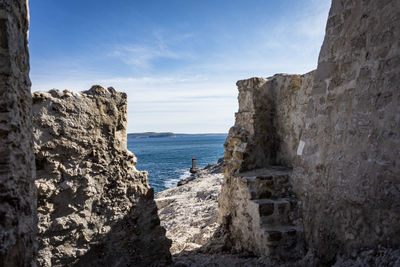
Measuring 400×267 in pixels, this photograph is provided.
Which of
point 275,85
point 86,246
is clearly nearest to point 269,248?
point 86,246

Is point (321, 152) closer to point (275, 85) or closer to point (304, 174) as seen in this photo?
point (304, 174)

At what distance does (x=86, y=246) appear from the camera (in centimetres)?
292

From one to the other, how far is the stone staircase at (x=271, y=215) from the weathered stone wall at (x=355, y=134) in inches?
22.2

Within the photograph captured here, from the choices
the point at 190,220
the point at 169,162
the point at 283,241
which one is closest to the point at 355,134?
the point at 283,241

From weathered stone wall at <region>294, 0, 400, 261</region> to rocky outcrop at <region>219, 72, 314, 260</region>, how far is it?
0.76 metres

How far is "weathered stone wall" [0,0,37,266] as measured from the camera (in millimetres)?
1372

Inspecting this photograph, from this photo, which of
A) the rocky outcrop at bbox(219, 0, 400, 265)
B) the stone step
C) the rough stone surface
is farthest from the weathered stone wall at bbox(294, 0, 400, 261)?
the rough stone surface

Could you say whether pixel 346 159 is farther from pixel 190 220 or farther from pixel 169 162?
pixel 169 162

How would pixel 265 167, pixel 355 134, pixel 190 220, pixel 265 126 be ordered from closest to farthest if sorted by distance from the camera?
pixel 355 134 < pixel 265 167 < pixel 265 126 < pixel 190 220

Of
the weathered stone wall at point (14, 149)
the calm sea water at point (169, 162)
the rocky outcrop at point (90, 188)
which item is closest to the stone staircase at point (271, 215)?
the rocky outcrop at point (90, 188)

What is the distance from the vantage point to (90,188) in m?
2.99

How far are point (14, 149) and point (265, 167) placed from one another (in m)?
4.41

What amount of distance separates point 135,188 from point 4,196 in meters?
2.02

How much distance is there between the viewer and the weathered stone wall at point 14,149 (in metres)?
Answer: 1.37
